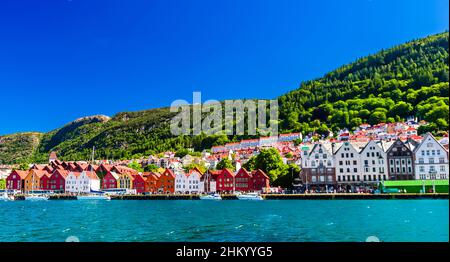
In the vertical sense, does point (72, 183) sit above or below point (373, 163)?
below

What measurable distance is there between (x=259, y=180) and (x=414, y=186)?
10.1 m

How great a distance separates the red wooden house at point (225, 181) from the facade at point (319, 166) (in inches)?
227

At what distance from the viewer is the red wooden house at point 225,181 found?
85.5 feet

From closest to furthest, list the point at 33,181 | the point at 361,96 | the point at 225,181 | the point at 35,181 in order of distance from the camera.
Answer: the point at 33,181 < the point at 35,181 < the point at 225,181 < the point at 361,96

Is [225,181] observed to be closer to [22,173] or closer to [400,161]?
[400,161]

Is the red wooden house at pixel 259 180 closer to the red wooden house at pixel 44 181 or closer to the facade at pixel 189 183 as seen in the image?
the facade at pixel 189 183

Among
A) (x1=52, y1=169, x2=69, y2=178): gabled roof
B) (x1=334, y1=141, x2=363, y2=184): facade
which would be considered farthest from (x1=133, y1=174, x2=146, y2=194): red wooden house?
(x1=334, y1=141, x2=363, y2=184): facade

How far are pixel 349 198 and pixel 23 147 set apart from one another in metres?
15.2

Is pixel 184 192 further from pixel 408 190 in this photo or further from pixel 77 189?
pixel 408 190

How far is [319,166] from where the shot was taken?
2108 centimetres

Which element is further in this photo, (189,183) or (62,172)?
(189,183)

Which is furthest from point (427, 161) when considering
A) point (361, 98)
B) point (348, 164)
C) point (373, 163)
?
point (361, 98)

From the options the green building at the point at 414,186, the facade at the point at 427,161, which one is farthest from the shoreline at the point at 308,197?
the facade at the point at 427,161
